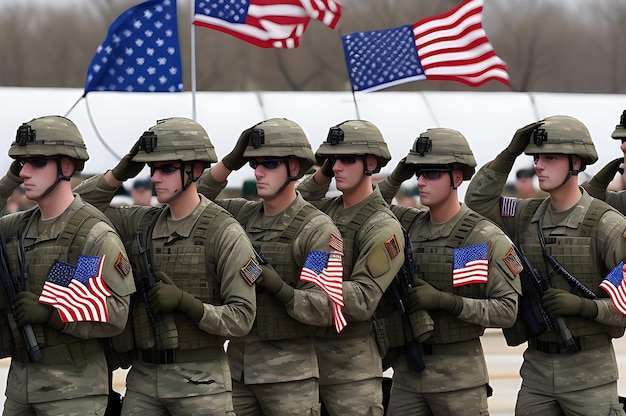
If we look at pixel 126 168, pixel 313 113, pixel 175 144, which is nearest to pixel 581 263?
pixel 175 144

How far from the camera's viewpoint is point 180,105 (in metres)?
21.4

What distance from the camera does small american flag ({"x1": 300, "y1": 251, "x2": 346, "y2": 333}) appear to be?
7.07m

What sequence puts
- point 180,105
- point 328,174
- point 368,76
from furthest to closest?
1. point 180,105
2. point 368,76
3. point 328,174

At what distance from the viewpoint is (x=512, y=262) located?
297 inches

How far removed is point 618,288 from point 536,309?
1.67 feet

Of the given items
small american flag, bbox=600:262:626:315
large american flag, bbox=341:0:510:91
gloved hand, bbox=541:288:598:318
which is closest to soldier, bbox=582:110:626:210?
small american flag, bbox=600:262:626:315

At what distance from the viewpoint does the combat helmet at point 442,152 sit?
25.4 ft

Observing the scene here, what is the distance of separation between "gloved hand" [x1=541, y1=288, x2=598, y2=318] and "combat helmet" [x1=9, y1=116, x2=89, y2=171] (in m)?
2.89

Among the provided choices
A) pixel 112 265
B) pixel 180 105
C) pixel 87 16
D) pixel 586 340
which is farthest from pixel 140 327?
pixel 87 16

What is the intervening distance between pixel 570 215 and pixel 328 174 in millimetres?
1723

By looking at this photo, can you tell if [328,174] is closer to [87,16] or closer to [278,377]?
[278,377]

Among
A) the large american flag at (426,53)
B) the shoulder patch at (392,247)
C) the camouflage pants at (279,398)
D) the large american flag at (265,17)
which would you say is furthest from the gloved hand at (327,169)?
the large american flag at (265,17)

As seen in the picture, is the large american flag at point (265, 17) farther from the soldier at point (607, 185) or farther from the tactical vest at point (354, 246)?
the tactical vest at point (354, 246)

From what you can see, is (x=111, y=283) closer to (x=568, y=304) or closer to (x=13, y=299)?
(x=13, y=299)
